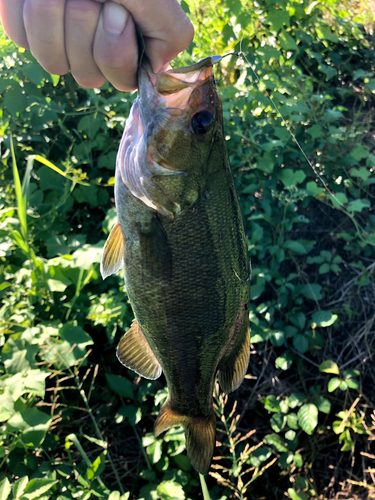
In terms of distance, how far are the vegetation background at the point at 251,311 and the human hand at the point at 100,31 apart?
2.89 feet

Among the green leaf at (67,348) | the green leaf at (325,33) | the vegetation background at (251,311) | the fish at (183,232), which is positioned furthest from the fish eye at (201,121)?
the green leaf at (325,33)

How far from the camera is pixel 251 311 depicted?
2.58 m

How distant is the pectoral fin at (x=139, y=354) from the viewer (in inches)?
59.6

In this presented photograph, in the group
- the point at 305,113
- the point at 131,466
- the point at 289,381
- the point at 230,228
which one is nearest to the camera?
the point at 230,228

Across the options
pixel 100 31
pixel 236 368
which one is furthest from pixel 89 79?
pixel 236 368

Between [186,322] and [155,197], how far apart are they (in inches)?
19.1

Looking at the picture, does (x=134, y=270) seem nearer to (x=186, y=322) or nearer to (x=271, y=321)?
(x=186, y=322)

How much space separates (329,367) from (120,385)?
1457 mm

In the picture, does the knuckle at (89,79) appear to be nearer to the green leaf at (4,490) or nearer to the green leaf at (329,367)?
the green leaf at (4,490)

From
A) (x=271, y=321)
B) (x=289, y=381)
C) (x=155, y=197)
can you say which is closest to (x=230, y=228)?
(x=155, y=197)

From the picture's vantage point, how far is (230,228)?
1271mm

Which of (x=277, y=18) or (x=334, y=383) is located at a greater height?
(x=277, y=18)

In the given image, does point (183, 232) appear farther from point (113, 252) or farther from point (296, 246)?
point (296, 246)

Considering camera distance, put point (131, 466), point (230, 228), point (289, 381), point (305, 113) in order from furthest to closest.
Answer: point (305, 113), point (289, 381), point (131, 466), point (230, 228)
